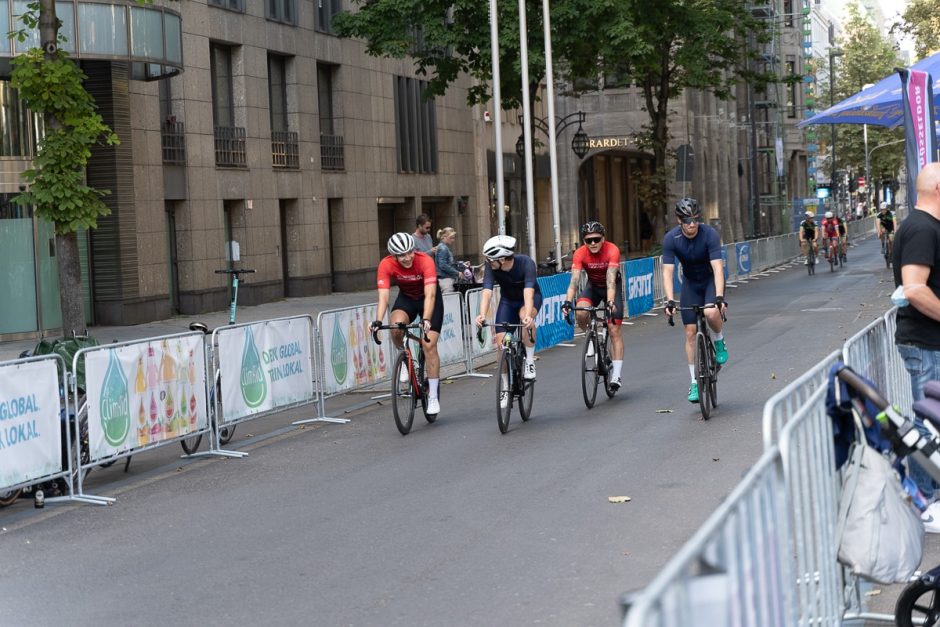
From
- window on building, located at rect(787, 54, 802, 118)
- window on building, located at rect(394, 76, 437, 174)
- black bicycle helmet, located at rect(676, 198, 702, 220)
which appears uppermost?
window on building, located at rect(787, 54, 802, 118)

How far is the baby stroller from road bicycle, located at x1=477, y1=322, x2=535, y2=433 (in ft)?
24.0

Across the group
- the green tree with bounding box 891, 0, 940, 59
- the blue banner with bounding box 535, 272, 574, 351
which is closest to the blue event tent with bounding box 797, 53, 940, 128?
the blue banner with bounding box 535, 272, 574, 351

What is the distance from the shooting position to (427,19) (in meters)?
32.6

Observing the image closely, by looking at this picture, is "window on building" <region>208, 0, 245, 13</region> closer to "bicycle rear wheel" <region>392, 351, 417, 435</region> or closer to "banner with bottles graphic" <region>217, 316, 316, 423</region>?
"banner with bottles graphic" <region>217, 316, 316, 423</region>

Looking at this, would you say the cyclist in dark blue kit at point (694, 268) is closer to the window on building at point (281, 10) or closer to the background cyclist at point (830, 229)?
the window on building at point (281, 10)

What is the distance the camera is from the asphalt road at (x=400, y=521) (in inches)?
286

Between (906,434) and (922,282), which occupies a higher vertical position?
(922,282)

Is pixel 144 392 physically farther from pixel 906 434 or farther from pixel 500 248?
pixel 906 434

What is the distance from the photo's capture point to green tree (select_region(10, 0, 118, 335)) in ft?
52.6

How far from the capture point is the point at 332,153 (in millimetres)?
40625

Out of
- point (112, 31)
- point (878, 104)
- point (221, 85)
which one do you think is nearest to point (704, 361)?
point (878, 104)

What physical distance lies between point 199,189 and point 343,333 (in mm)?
17783

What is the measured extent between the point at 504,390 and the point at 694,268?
7.07ft

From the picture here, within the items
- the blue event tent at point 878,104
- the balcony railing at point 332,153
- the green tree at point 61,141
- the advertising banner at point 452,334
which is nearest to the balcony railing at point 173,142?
the balcony railing at point 332,153
